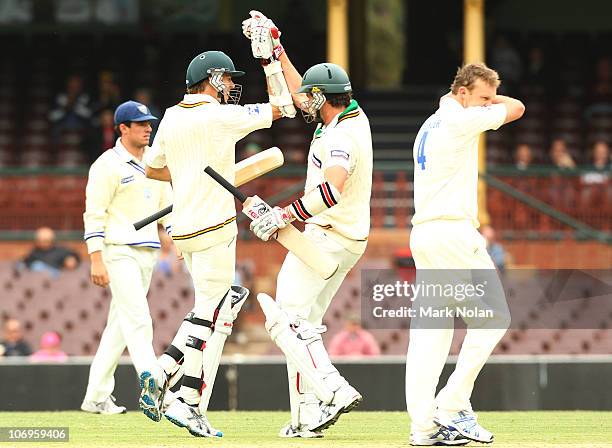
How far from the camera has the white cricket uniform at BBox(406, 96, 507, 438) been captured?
7.74 metres

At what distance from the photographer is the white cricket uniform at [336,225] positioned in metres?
8.16

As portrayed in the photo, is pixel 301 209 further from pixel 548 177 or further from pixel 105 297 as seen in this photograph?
pixel 548 177

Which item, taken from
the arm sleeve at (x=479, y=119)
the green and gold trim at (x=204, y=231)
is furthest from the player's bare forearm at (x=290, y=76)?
the arm sleeve at (x=479, y=119)

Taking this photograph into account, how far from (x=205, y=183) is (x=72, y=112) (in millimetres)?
11206

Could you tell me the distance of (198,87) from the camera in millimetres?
8367

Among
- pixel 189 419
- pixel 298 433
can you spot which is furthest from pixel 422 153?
pixel 189 419

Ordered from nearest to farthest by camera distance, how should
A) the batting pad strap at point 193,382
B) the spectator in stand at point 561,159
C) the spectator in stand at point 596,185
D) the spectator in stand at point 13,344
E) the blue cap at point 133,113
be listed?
the batting pad strap at point 193,382 → the blue cap at point 133,113 → the spectator in stand at point 13,344 → the spectator in stand at point 596,185 → the spectator in stand at point 561,159

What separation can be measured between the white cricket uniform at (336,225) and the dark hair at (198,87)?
0.67 metres

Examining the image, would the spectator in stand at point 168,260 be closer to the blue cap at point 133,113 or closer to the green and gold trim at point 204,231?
the blue cap at point 133,113

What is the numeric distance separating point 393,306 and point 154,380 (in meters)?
5.38

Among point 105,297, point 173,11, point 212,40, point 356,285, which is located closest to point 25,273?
point 105,297

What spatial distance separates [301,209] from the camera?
7.82m

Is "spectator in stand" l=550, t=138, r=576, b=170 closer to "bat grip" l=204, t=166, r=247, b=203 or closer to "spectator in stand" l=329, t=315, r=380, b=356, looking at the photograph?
"spectator in stand" l=329, t=315, r=380, b=356

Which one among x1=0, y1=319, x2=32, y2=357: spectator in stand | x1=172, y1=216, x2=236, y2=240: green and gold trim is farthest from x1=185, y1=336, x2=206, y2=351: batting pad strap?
x1=0, y1=319, x2=32, y2=357: spectator in stand
